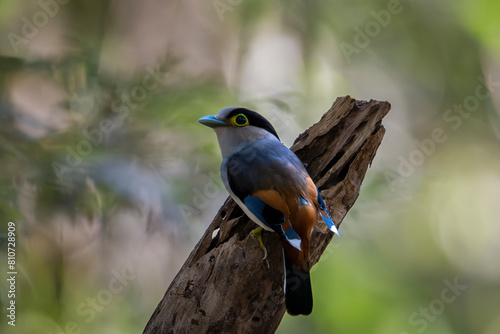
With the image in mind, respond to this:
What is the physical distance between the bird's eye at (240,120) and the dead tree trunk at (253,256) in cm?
27

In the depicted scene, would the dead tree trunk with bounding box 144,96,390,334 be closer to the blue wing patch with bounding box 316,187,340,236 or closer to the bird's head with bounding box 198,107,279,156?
the blue wing patch with bounding box 316,187,340,236

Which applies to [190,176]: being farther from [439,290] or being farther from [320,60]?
[439,290]

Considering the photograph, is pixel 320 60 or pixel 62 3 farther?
pixel 320 60

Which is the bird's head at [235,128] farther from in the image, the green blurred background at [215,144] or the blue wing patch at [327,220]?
the green blurred background at [215,144]

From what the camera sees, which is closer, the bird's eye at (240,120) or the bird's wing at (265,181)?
the bird's wing at (265,181)

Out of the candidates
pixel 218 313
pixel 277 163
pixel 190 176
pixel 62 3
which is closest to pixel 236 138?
pixel 277 163

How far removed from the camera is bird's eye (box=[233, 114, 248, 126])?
6.20 ft

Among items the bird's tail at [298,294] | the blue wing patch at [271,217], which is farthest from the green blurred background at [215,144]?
the bird's tail at [298,294]

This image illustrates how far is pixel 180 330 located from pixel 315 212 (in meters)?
0.58

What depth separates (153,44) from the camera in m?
3.44

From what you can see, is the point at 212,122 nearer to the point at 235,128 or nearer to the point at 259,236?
the point at 235,128

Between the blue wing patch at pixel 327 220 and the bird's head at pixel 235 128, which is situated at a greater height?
the bird's head at pixel 235 128

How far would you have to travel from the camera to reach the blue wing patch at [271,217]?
153cm

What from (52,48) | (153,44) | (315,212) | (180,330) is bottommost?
(180,330)
